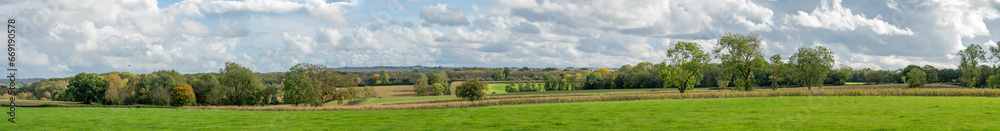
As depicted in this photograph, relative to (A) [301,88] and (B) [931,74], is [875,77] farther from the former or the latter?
(A) [301,88]

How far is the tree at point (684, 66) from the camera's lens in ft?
233

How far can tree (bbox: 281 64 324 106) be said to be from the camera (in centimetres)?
5919

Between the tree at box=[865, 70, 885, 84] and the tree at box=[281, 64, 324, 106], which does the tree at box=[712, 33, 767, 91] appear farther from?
the tree at box=[865, 70, 885, 84]

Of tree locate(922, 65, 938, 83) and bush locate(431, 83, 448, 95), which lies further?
tree locate(922, 65, 938, 83)

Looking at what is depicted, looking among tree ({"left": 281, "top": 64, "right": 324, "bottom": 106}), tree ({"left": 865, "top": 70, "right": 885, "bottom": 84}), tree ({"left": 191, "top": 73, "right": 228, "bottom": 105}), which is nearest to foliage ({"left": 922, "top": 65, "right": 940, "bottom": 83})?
tree ({"left": 865, "top": 70, "right": 885, "bottom": 84})

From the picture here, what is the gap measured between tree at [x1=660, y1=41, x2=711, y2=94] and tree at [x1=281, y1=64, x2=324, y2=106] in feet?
138

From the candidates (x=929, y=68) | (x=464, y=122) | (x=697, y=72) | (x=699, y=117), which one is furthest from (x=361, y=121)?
(x=929, y=68)

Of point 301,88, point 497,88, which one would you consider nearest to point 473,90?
point 301,88

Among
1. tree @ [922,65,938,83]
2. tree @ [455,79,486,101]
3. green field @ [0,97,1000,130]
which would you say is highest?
tree @ [922,65,938,83]

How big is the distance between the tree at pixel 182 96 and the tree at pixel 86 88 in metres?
14.5

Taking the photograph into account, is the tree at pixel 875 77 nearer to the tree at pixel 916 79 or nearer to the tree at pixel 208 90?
the tree at pixel 916 79

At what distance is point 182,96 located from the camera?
7375 cm

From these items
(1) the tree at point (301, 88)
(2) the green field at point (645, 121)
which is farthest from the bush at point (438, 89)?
(2) the green field at point (645, 121)

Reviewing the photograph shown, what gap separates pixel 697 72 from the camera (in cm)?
7200
